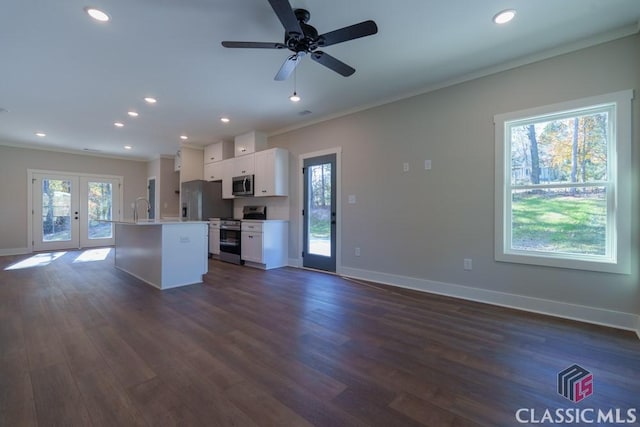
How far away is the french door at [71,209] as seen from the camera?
23.9 ft

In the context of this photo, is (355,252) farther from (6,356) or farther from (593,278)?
(6,356)

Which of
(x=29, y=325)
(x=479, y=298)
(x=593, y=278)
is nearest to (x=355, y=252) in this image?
(x=479, y=298)

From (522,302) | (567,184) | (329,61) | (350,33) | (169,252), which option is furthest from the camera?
(169,252)

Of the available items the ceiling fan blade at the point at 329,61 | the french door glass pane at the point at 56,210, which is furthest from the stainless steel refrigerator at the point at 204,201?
the ceiling fan blade at the point at 329,61

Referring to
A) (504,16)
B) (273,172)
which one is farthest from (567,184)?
(273,172)

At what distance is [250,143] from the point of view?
596 centimetres

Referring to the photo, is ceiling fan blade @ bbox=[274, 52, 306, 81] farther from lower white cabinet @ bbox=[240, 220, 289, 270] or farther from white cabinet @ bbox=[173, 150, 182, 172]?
white cabinet @ bbox=[173, 150, 182, 172]

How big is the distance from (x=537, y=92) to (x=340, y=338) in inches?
127

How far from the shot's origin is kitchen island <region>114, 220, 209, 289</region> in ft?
12.8

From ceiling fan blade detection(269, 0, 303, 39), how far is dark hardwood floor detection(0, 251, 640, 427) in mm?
2392

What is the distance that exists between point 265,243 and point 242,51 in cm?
319

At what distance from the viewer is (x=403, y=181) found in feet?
13.4

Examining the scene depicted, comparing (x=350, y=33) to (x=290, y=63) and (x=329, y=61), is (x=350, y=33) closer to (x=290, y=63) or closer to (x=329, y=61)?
(x=329, y=61)

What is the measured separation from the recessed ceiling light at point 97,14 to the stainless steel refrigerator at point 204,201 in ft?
13.8
